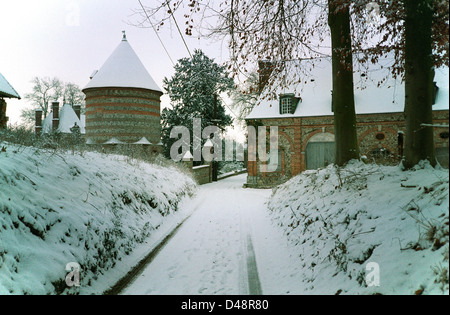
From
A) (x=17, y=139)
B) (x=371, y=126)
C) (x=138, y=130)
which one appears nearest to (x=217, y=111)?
(x=138, y=130)

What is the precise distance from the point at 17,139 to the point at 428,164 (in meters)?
8.54

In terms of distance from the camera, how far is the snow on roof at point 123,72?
2486 cm

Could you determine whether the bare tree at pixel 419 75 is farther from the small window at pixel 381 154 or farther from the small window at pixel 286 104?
the small window at pixel 286 104

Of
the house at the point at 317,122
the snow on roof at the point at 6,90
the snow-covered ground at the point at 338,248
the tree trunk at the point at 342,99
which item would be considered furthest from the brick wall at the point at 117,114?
the tree trunk at the point at 342,99

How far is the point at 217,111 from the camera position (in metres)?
26.9

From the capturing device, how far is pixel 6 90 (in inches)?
357

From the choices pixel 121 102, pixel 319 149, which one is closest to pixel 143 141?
pixel 121 102

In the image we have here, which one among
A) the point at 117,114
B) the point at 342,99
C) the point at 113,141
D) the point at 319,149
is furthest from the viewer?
the point at 117,114

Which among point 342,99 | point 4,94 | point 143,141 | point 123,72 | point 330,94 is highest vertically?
point 123,72

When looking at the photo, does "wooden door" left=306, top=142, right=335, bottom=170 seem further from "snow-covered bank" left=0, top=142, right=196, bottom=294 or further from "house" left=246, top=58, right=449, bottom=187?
"snow-covered bank" left=0, top=142, right=196, bottom=294

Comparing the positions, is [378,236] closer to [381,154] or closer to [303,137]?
[381,154]

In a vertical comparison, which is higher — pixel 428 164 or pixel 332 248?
pixel 428 164

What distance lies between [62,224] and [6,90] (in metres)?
7.73
